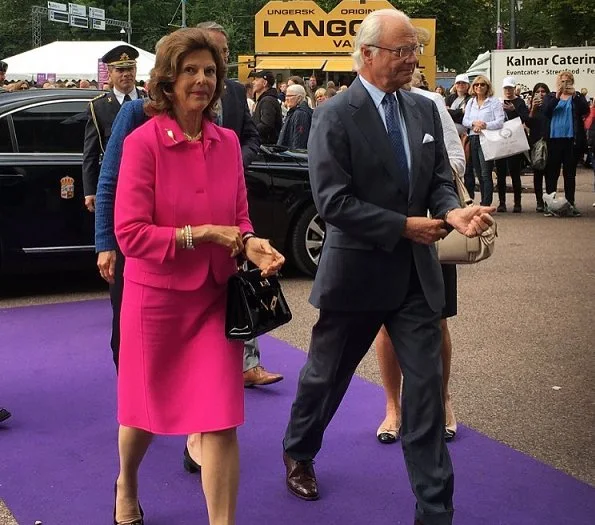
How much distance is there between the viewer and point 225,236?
3320mm

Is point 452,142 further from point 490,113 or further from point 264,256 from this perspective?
point 490,113

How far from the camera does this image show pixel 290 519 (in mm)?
4086

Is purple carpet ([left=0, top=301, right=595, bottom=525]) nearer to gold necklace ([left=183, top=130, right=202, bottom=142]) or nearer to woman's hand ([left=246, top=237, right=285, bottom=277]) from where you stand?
woman's hand ([left=246, top=237, right=285, bottom=277])

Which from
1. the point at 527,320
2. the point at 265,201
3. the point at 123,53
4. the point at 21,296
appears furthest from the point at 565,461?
the point at 21,296

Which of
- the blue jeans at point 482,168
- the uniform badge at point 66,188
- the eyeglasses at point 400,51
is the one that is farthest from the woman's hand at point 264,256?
the blue jeans at point 482,168

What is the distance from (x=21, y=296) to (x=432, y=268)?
19.1 ft

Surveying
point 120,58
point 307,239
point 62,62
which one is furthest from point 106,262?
point 62,62

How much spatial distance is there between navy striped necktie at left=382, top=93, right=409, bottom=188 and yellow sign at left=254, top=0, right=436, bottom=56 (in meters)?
33.3

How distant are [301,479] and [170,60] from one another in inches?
73.9

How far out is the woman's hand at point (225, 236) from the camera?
131 inches

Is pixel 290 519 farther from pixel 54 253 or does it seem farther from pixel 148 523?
pixel 54 253

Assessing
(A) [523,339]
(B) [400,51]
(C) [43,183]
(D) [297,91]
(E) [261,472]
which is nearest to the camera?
(B) [400,51]

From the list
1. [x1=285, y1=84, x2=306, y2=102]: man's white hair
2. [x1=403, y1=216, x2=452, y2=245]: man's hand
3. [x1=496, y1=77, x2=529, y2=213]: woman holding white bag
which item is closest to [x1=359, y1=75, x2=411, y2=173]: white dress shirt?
[x1=403, y1=216, x2=452, y2=245]: man's hand

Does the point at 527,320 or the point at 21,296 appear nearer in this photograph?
the point at 527,320
